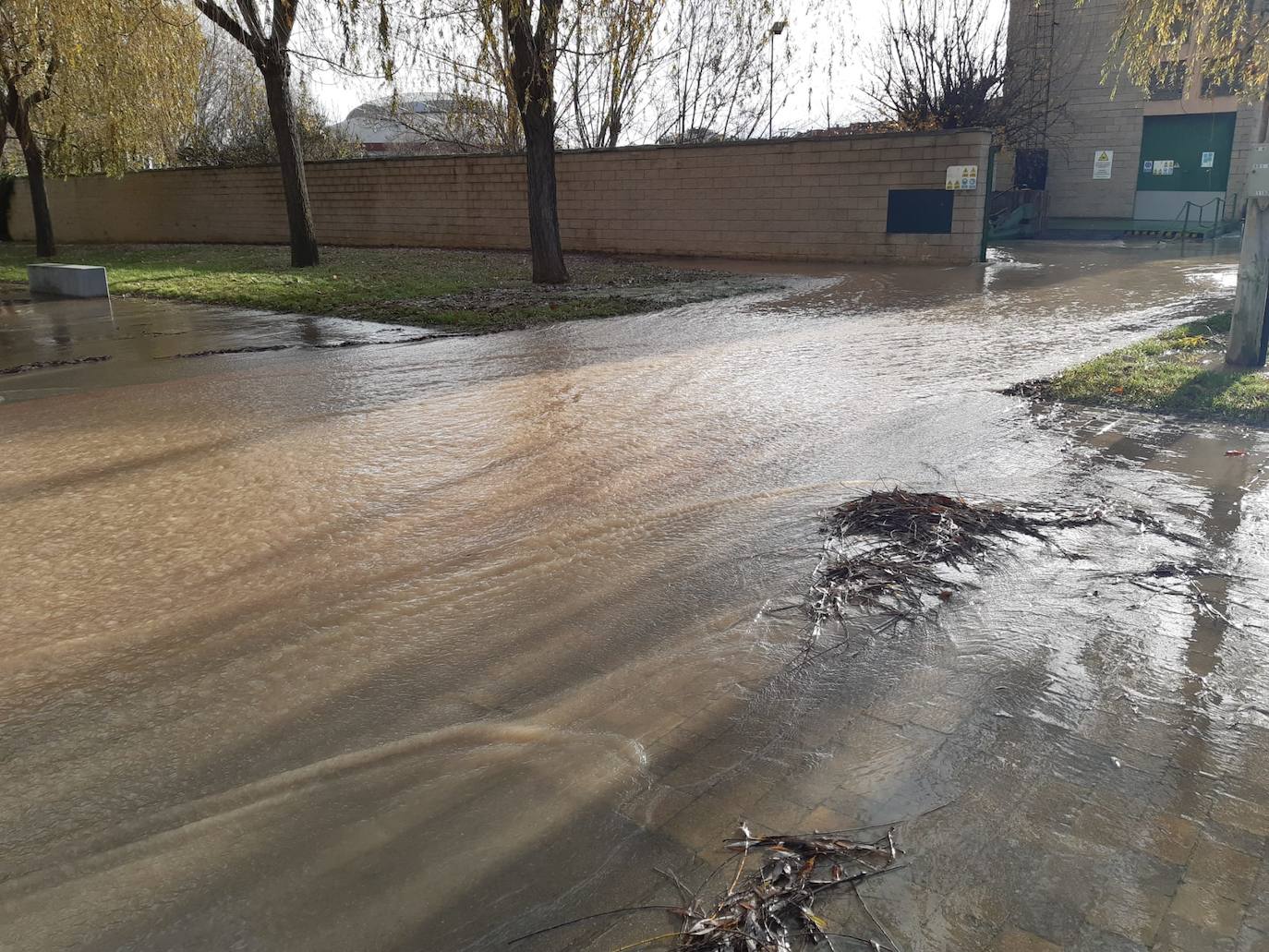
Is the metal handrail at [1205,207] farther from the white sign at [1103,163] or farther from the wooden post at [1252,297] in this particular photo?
the wooden post at [1252,297]

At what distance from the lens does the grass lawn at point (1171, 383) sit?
6523 millimetres

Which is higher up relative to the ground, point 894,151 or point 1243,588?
point 894,151

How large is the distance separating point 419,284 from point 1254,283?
36.7 feet

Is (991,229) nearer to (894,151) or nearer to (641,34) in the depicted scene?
(894,151)

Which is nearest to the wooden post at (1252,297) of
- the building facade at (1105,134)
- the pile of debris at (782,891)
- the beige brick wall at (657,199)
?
the pile of debris at (782,891)

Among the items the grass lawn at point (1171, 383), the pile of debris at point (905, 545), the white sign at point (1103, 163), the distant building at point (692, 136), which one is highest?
the distant building at point (692, 136)

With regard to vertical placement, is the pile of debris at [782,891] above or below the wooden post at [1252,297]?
below

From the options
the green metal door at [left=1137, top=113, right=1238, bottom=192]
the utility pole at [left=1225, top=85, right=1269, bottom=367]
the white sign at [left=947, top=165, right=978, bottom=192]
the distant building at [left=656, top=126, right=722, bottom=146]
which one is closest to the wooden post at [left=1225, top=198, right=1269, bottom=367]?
the utility pole at [left=1225, top=85, right=1269, bottom=367]

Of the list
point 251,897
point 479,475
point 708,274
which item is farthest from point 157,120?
point 251,897

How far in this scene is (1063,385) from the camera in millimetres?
7301

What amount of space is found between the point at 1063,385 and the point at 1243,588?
12.1 ft

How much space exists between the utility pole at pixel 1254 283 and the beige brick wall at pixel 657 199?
36.6 feet

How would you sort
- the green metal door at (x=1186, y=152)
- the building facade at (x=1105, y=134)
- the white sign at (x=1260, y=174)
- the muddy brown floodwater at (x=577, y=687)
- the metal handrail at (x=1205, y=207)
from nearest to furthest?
the muddy brown floodwater at (x=577, y=687)
the white sign at (x=1260, y=174)
the green metal door at (x=1186, y=152)
the building facade at (x=1105, y=134)
the metal handrail at (x=1205, y=207)

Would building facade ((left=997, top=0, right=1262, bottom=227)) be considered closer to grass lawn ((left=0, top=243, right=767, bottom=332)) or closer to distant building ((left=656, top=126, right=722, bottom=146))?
distant building ((left=656, top=126, right=722, bottom=146))
